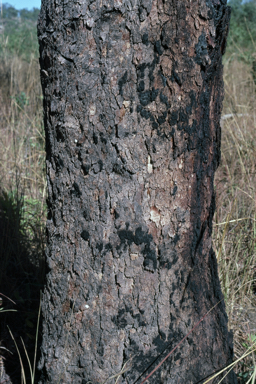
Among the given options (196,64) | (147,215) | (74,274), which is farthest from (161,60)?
(74,274)

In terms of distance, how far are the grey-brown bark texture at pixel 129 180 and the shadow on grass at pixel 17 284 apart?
16.6 inches

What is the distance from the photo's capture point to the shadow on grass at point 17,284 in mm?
1542

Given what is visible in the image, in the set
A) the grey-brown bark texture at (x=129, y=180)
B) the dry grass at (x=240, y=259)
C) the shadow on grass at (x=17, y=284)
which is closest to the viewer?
the grey-brown bark texture at (x=129, y=180)

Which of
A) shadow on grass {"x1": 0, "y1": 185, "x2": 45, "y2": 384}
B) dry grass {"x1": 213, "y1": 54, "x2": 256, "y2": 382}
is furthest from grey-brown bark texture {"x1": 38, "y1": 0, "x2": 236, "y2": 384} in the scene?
dry grass {"x1": 213, "y1": 54, "x2": 256, "y2": 382}

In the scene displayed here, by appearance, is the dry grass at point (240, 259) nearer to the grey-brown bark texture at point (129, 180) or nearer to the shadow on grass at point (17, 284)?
the grey-brown bark texture at point (129, 180)

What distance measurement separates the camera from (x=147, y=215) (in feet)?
3.39

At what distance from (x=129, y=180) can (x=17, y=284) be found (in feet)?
4.25

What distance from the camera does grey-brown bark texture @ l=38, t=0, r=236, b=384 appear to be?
0.94 metres

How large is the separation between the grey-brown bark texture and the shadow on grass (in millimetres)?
421

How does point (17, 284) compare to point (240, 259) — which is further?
point (240, 259)

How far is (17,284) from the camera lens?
6.40ft

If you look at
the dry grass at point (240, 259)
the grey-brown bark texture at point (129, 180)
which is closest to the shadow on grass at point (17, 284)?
the grey-brown bark texture at point (129, 180)

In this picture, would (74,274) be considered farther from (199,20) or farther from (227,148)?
(227,148)

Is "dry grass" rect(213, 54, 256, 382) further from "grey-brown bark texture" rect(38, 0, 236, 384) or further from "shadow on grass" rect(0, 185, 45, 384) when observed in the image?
"shadow on grass" rect(0, 185, 45, 384)
